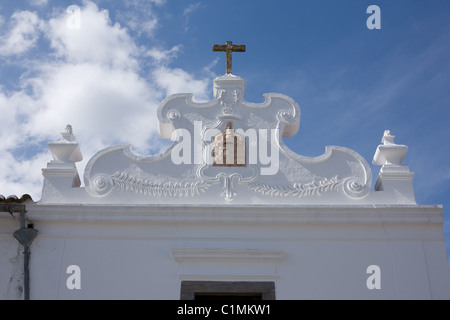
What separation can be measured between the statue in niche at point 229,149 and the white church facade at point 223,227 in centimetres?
2

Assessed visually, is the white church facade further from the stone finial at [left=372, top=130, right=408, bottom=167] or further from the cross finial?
the cross finial

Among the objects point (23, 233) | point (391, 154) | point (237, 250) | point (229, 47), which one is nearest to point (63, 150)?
point (23, 233)

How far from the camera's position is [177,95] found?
9.42 metres

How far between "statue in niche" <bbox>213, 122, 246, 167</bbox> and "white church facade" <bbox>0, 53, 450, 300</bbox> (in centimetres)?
2

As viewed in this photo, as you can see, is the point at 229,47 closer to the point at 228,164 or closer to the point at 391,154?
the point at 228,164

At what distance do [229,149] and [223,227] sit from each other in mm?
1294

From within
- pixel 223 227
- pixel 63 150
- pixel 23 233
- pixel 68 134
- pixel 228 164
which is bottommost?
pixel 23 233

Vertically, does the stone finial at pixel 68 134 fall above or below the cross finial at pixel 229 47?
below

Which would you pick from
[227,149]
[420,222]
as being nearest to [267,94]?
[227,149]

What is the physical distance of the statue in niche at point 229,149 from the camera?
888 centimetres

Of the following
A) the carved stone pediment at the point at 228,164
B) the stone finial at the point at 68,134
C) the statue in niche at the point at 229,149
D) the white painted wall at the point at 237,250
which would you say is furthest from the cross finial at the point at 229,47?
the white painted wall at the point at 237,250

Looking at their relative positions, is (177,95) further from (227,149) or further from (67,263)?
(67,263)

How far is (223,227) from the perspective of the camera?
8.30 m

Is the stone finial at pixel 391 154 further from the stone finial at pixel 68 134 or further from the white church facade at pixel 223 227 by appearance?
the stone finial at pixel 68 134
